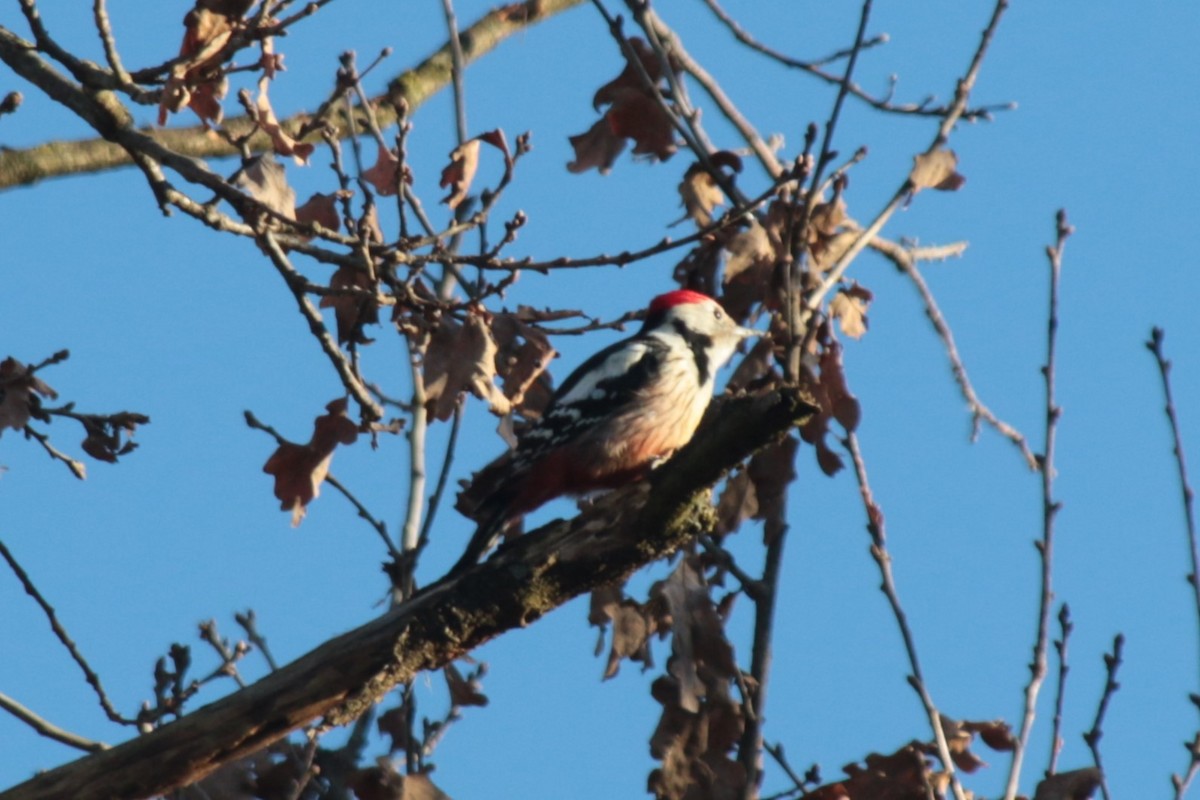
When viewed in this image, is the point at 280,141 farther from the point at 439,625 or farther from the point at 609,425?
the point at 609,425

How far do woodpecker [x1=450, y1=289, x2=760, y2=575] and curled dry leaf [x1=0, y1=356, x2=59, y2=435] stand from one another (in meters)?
1.53

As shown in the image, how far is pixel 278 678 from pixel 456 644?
0.50 meters

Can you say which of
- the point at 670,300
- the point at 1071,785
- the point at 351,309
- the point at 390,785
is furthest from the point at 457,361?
the point at 670,300

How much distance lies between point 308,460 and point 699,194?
5.18ft

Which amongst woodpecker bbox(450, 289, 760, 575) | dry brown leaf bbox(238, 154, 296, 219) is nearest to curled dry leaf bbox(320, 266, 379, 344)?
dry brown leaf bbox(238, 154, 296, 219)

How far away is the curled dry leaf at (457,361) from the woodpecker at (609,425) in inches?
43.0

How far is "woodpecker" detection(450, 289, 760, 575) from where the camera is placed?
5527mm

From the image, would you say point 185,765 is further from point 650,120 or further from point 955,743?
point 650,120

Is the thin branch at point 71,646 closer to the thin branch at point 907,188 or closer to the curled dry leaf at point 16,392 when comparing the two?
the curled dry leaf at point 16,392

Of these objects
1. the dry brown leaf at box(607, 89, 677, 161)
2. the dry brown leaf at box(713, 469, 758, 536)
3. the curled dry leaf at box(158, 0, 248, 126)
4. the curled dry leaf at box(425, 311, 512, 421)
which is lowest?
the dry brown leaf at box(713, 469, 758, 536)

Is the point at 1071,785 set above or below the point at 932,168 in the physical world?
below

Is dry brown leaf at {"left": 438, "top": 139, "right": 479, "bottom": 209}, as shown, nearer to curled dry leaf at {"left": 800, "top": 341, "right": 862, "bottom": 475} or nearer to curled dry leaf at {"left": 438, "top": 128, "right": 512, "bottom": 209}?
curled dry leaf at {"left": 438, "top": 128, "right": 512, "bottom": 209}

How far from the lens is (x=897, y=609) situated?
4008 millimetres

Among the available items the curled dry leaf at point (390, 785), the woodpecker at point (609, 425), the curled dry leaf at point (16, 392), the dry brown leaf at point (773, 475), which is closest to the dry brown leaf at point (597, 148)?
the woodpecker at point (609, 425)
